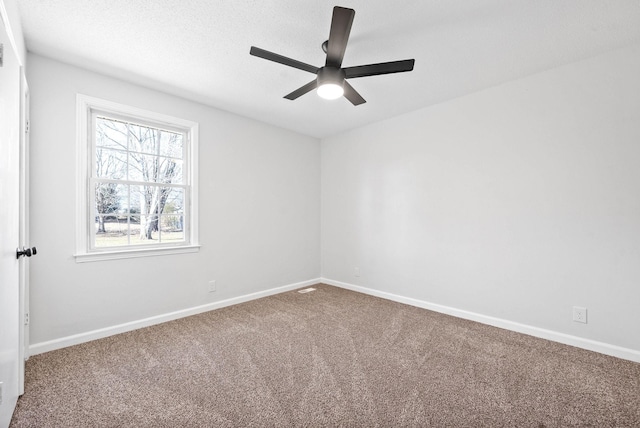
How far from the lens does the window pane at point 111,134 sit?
2771mm

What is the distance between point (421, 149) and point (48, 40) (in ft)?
11.9

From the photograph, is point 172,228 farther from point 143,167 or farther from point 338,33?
point 338,33

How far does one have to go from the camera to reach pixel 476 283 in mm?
3148

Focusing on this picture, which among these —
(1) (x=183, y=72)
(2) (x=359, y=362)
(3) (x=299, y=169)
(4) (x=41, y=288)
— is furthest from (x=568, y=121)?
(4) (x=41, y=288)

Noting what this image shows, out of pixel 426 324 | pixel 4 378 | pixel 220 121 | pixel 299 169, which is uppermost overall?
pixel 220 121

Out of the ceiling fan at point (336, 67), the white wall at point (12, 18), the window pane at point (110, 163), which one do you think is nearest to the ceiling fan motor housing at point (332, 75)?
the ceiling fan at point (336, 67)

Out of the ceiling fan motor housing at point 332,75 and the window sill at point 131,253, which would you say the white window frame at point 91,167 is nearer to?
the window sill at point 131,253

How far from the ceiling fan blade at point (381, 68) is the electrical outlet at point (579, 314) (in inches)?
97.9

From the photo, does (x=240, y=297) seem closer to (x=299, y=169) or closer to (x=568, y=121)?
(x=299, y=169)

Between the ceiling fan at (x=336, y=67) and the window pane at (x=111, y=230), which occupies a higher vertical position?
the ceiling fan at (x=336, y=67)

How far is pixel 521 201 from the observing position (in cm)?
284

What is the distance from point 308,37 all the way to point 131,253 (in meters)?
2.55

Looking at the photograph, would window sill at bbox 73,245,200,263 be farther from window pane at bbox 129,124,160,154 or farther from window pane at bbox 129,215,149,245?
window pane at bbox 129,124,160,154

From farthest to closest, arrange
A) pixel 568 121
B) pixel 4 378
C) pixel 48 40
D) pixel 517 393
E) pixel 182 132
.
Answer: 1. pixel 182 132
2. pixel 568 121
3. pixel 48 40
4. pixel 517 393
5. pixel 4 378
